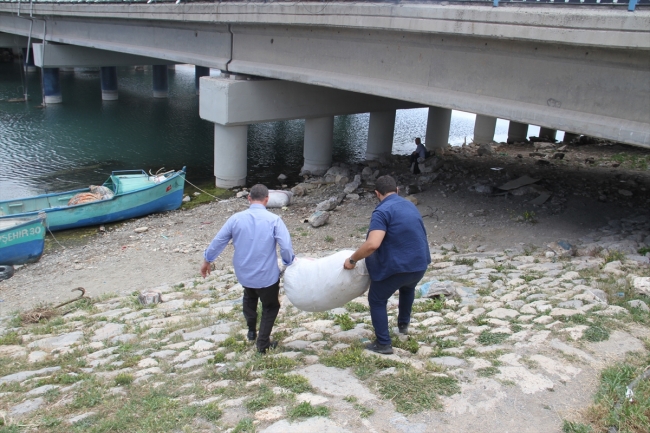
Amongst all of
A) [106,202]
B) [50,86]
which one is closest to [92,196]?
[106,202]

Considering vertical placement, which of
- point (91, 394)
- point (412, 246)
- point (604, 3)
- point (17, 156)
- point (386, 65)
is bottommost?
point (17, 156)

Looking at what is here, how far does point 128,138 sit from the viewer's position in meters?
25.3

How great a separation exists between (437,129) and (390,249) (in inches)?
764

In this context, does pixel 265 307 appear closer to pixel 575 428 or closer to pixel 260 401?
pixel 260 401

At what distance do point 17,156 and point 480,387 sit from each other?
21.4 meters

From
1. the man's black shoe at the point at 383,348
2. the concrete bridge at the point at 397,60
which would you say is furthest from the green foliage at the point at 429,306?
the concrete bridge at the point at 397,60

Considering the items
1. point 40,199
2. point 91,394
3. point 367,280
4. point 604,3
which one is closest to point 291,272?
point 367,280

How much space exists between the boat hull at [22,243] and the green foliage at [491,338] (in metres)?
10.1

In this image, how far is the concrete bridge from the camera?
9305 mm

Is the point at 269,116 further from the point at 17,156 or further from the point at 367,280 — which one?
the point at 367,280

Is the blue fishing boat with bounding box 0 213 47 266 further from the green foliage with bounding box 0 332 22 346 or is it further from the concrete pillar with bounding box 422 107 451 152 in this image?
the concrete pillar with bounding box 422 107 451 152

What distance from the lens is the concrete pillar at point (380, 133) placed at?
70.8 ft

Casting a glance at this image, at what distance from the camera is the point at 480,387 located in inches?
192

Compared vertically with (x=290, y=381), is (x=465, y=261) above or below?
below
